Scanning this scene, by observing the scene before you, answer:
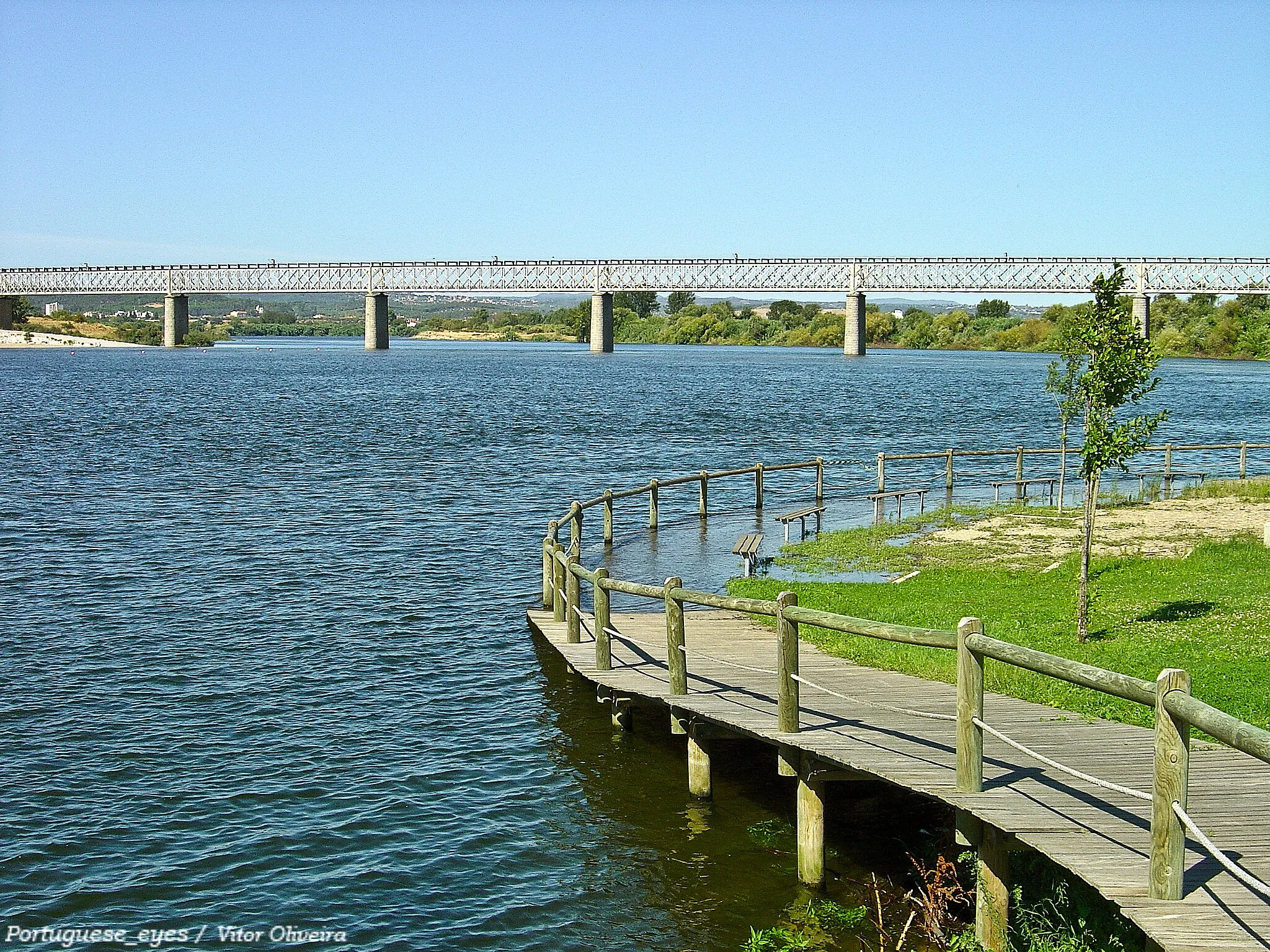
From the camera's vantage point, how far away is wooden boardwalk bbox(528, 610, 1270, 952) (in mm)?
7934

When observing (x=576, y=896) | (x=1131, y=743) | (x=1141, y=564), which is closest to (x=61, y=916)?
(x=576, y=896)

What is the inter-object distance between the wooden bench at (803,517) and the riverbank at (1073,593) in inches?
28.7

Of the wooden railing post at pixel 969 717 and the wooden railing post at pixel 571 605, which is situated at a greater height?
the wooden railing post at pixel 969 717

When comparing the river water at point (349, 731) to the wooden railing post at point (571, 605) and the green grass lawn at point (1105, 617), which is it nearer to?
the wooden railing post at point (571, 605)

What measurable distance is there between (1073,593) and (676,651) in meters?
9.23

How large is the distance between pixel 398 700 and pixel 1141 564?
13.9 m

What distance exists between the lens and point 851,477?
44.5 metres

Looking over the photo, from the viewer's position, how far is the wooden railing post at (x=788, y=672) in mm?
11961

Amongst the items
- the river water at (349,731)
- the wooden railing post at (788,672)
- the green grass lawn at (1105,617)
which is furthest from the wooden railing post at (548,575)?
the wooden railing post at (788,672)

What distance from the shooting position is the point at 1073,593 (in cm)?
2045

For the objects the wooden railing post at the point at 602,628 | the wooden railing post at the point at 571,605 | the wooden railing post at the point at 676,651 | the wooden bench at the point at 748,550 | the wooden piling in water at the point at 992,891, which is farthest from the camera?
the wooden bench at the point at 748,550

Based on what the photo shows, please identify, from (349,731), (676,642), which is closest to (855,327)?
(349,731)

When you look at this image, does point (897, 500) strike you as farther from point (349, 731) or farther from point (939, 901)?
point (939, 901)

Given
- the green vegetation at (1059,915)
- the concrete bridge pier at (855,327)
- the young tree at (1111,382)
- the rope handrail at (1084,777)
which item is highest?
the concrete bridge pier at (855,327)
